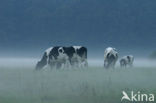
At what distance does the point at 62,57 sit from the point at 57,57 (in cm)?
29

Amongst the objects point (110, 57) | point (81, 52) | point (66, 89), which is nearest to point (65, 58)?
point (81, 52)

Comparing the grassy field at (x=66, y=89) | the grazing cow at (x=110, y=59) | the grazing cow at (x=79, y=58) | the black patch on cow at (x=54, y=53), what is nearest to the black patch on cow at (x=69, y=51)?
the grazing cow at (x=79, y=58)

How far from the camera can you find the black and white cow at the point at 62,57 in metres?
29.4

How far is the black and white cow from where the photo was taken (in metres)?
29.4

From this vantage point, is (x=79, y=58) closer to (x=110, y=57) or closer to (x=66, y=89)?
(x=110, y=57)

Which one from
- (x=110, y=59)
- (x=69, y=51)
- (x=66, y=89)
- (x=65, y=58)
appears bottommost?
(x=66, y=89)

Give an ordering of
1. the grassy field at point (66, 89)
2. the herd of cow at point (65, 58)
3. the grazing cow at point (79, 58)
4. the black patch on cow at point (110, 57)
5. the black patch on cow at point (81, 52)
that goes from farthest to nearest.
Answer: the black patch on cow at point (110, 57), the black patch on cow at point (81, 52), the grazing cow at point (79, 58), the herd of cow at point (65, 58), the grassy field at point (66, 89)

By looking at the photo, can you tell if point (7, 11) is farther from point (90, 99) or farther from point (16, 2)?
point (90, 99)

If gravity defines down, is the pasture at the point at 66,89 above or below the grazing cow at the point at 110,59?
below

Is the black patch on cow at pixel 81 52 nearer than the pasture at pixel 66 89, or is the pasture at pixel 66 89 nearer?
the pasture at pixel 66 89

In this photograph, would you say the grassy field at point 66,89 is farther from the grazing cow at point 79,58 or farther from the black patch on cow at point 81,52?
the black patch on cow at point 81,52

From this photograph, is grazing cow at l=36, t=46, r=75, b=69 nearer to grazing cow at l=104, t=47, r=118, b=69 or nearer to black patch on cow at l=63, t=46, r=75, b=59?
black patch on cow at l=63, t=46, r=75, b=59

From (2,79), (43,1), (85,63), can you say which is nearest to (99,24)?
(43,1)

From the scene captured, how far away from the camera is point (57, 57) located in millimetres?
29875
